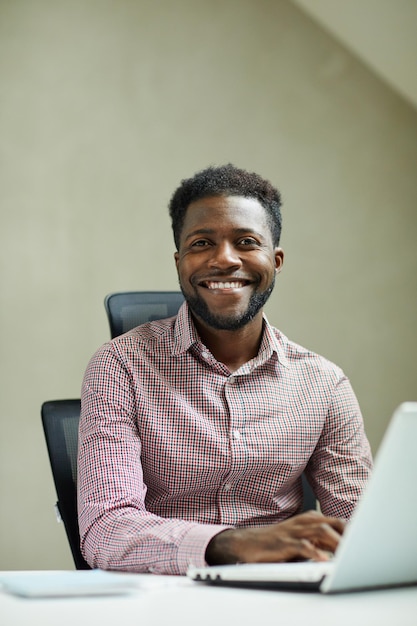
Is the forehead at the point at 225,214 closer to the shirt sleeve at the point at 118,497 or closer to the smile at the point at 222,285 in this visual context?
the smile at the point at 222,285

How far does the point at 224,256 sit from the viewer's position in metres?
1.63

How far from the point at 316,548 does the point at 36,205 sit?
85.9 inches

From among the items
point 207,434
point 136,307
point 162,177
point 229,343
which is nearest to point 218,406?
point 207,434

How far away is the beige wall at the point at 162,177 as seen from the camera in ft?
9.39

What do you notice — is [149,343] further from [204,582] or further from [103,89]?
[103,89]

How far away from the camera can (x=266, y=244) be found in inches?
67.2

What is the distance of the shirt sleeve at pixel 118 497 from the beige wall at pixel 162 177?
139cm

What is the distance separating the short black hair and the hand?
0.87 metres

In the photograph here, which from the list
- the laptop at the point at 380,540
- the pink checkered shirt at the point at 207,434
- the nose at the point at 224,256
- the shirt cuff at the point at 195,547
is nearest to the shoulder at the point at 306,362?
the pink checkered shirt at the point at 207,434

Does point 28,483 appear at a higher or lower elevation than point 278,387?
lower

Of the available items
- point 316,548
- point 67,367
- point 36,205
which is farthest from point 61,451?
point 36,205

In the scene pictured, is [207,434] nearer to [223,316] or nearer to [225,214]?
[223,316]

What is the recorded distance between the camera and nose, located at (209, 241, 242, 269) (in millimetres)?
1628

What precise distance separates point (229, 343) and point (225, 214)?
28 cm
